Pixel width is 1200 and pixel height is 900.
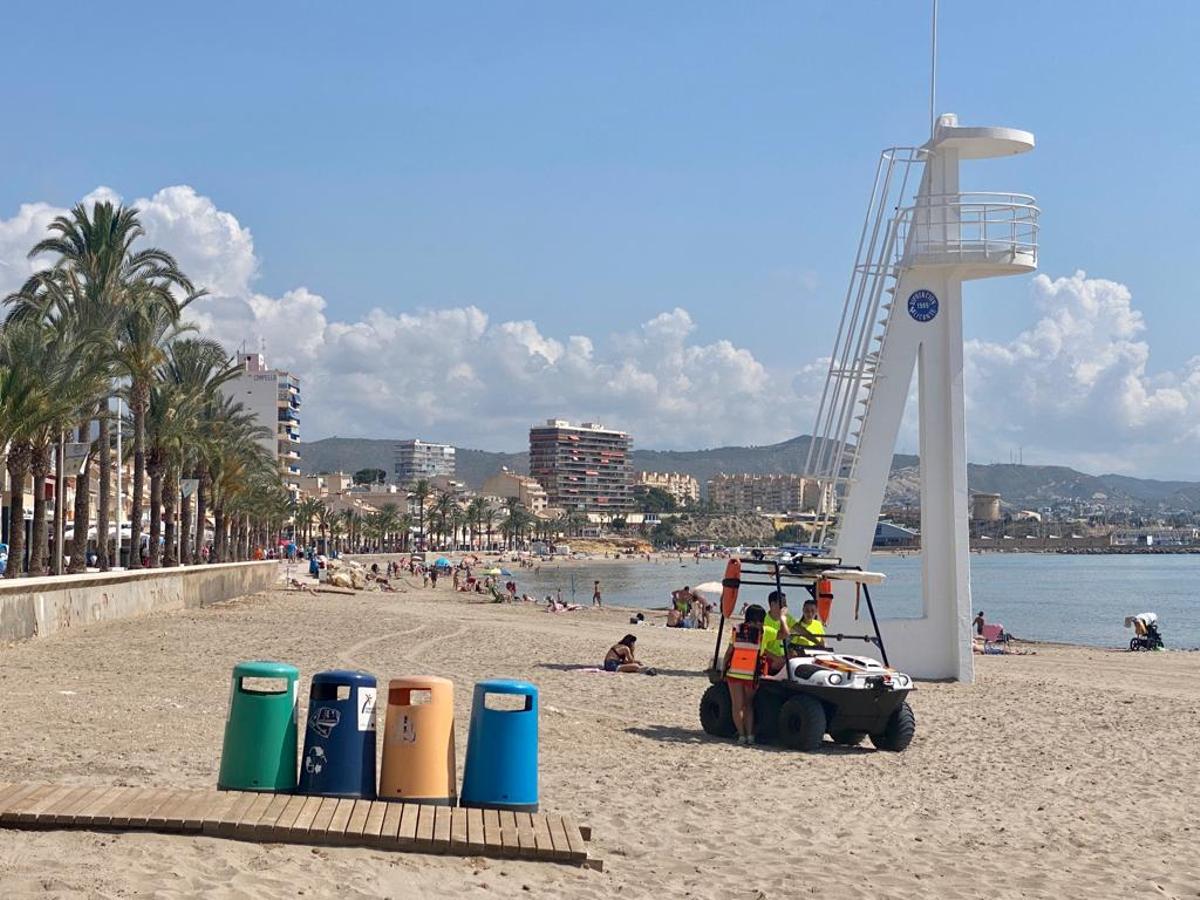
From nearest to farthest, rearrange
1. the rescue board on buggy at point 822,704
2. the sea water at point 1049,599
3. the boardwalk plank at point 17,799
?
1. the boardwalk plank at point 17,799
2. the rescue board on buggy at point 822,704
3. the sea water at point 1049,599

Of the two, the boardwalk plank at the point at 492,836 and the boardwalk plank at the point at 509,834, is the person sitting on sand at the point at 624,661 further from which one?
the boardwalk plank at the point at 492,836

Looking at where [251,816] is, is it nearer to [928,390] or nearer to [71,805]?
[71,805]

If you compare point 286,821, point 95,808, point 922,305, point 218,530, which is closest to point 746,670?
point 286,821

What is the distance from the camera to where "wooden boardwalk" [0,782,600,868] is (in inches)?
274

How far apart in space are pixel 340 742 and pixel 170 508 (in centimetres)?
4164

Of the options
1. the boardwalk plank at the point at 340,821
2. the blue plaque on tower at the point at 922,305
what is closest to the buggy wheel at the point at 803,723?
the boardwalk plank at the point at 340,821

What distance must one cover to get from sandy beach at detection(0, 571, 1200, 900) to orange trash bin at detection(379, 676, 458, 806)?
0.93m

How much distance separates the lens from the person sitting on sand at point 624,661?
64.5 ft

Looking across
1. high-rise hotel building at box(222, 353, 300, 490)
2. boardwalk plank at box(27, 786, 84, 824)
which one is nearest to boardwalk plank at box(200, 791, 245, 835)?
boardwalk plank at box(27, 786, 84, 824)

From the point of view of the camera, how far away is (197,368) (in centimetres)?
4853

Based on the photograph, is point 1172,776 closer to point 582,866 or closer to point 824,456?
point 582,866

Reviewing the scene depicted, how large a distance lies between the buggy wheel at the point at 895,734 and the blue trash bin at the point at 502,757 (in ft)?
18.3

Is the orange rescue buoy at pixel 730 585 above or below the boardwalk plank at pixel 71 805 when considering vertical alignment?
above

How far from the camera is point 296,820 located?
7188 mm
